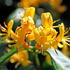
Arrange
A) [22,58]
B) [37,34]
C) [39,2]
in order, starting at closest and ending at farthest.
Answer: [37,34]
[22,58]
[39,2]

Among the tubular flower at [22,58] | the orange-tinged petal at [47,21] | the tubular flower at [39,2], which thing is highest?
the tubular flower at [39,2]

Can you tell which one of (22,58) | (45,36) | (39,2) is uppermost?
(39,2)

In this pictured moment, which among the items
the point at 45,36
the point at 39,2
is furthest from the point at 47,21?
the point at 39,2

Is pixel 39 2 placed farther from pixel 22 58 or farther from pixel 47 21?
pixel 47 21

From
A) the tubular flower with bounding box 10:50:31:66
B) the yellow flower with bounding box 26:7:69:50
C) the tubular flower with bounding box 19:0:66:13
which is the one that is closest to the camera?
the yellow flower with bounding box 26:7:69:50

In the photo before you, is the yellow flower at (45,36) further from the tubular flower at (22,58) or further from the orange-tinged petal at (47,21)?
the tubular flower at (22,58)

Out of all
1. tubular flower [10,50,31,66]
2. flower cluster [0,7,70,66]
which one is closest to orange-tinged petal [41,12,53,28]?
flower cluster [0,7,70,66]

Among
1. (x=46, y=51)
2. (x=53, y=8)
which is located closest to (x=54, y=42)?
(x=46, y=51)

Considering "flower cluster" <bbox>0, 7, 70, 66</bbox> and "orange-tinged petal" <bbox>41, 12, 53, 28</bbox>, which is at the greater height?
"orange-tinged petal" <bbox>41, 12, 53, 28</bbox>

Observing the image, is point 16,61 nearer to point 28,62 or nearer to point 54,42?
point 28,62

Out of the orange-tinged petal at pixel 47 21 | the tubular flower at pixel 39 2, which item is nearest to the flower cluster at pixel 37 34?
the orange-tinged petal at pixel 47 21

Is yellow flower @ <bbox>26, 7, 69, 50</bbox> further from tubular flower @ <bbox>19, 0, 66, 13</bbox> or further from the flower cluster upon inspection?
tubular flower @ <bbox>19, 0, 66, 13</bbox>
